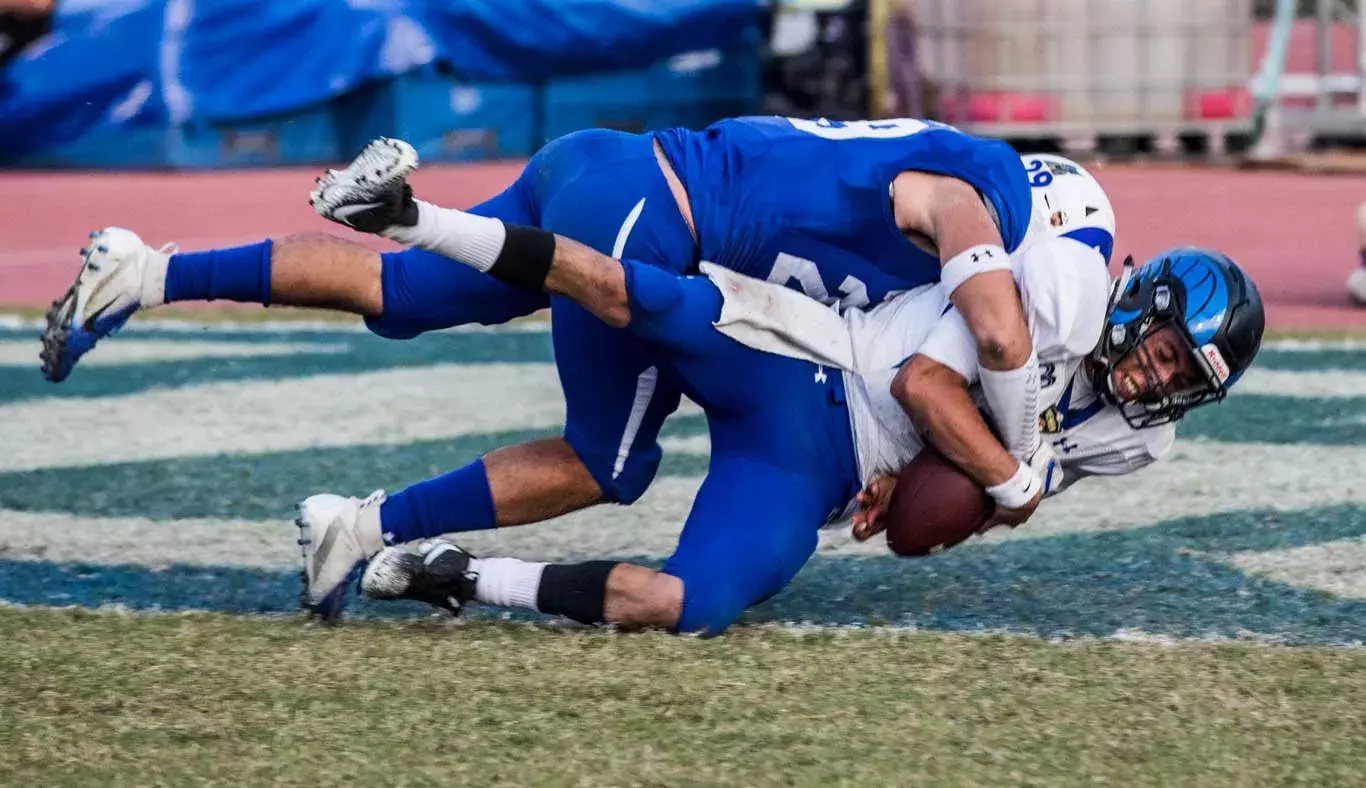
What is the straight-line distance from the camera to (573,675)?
3.47m

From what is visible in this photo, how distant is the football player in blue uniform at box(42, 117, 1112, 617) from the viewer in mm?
3766

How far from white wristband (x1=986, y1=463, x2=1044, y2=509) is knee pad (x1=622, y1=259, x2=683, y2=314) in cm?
69

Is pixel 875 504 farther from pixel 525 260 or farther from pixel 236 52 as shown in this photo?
pixel 236 52

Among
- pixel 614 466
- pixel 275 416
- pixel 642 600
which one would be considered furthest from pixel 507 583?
pixel 275 416

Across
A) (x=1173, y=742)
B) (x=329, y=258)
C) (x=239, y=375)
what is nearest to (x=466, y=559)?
(x=329, y=258)

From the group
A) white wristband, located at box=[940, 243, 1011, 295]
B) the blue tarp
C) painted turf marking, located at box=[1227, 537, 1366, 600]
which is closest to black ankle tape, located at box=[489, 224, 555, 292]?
white wristband, located at box=[940, 243, 1011, 295]

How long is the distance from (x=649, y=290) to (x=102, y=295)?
1045mm

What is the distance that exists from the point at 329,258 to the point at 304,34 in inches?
484

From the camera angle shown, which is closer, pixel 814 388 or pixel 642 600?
pixel 642 600

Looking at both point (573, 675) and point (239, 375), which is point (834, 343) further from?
point (239, 375)

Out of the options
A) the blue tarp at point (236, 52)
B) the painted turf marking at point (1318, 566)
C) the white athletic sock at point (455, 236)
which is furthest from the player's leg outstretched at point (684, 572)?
the blue tarp at point (236, 52)

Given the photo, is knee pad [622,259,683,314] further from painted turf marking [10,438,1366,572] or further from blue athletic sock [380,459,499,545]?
painted turf marking [10,438,1366,572]

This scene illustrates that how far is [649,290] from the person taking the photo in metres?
3.75

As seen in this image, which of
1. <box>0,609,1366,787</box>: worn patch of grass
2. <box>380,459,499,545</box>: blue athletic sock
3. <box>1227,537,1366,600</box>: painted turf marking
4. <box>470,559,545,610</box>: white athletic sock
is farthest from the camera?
<box>1227,537,1366,600</box>: painted turf marking
